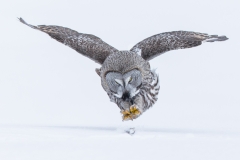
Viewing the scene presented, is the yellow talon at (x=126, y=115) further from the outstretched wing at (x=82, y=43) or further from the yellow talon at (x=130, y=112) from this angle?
the outstretched wing at (x=82, y=43)

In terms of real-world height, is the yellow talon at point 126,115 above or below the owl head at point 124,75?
below

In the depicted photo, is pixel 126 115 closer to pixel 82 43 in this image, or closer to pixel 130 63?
pixel 130 63

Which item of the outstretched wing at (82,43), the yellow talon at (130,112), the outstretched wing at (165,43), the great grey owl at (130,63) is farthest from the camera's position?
the outstretched wing at (82,43)

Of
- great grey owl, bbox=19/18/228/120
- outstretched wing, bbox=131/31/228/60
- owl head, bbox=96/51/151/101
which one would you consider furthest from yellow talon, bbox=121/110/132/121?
outstretched wing, bbox=131/31/228/60

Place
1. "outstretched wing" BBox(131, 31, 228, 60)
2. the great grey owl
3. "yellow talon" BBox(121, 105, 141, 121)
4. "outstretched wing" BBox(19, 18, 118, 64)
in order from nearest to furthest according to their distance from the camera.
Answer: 1. the great grey owl
2. "yellow talon" BBox(121, 105, 141, 121)
3. "outstretched wing" BBox(131, 31, 228, 60)
4. "outstretched wing" BBox(19, 18, 118, 64)

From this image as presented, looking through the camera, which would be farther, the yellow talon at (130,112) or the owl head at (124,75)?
the yellow talon at (130,112)

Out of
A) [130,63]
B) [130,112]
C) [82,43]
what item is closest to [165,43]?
[82,43]

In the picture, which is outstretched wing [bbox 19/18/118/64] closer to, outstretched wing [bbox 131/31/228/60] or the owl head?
outstretched wing [bbox 131/31/228/60]

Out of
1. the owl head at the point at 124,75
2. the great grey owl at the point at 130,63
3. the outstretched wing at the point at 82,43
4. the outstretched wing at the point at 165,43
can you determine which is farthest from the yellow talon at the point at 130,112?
the outstretched wing at the point at 82,43
